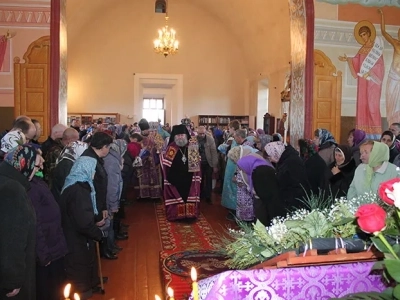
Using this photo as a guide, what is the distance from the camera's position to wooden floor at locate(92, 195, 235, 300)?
4.09 m

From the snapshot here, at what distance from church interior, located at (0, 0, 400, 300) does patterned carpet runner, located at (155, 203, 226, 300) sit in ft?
0.14

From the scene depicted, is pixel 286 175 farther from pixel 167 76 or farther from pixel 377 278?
pixel 167 76

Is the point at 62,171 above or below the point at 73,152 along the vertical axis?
below

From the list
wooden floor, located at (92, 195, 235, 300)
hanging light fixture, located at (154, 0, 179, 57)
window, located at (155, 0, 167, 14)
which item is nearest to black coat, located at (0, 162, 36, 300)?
wooden floor, located at (92, 195, 235, 300)

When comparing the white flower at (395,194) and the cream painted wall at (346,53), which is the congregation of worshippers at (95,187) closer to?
the cream painted wall at (346,53)

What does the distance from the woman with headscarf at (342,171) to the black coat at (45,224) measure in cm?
281

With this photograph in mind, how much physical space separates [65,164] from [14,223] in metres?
1.48

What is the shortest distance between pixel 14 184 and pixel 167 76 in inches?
552

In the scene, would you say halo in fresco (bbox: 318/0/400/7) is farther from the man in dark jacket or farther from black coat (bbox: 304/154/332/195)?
the man in dark jacket

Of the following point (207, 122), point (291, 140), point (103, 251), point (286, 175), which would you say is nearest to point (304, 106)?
point (291, 140)

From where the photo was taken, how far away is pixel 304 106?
26.6 feet

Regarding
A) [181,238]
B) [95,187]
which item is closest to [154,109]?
[181,238]

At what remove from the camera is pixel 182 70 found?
1616cm

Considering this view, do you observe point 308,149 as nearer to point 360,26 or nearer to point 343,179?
point 343,179
